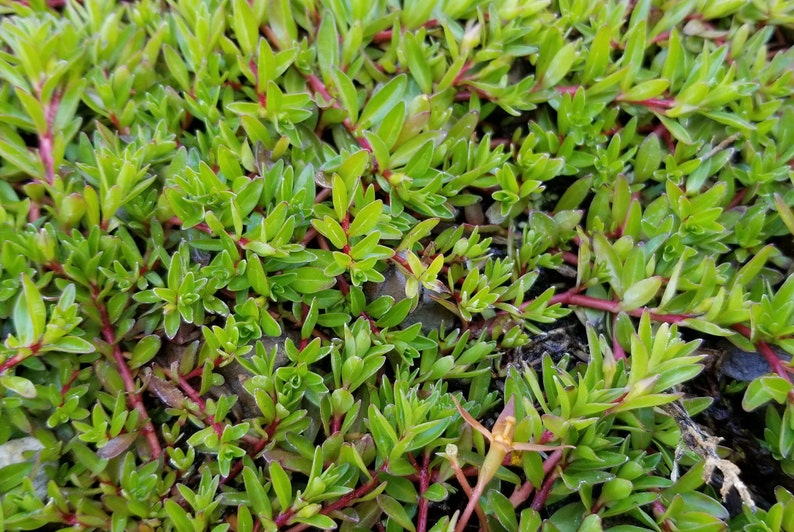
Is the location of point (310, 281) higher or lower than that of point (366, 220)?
lower

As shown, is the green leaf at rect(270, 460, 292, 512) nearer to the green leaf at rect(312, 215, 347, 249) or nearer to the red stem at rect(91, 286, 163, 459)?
the red stem at rect(91, 286, 163, 459)

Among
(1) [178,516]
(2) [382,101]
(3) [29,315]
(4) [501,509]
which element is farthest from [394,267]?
(3) [29,315]

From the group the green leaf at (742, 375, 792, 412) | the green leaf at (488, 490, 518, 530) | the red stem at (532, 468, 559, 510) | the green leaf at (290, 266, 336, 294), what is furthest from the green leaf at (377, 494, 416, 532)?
the green leaf at (742, 375, 792, 412)

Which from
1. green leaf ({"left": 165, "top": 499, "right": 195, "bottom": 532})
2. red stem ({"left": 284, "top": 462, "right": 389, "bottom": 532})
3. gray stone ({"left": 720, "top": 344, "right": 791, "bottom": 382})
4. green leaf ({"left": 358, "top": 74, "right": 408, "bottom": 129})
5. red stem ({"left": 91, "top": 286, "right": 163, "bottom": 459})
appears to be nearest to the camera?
green leaf ({"left": 165, "top": 499, "right": 195, "bottom": 532})

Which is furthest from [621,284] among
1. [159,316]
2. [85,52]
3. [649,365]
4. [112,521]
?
[85,52]

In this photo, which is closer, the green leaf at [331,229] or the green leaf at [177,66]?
the green leaf at [331,229]

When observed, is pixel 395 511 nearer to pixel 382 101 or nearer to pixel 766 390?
pixel 766 390

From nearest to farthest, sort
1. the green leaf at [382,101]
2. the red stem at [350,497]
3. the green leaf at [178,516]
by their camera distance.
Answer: the green leaf at [178,516] < the red stem at [350,497] < the green leaf at [382,101]

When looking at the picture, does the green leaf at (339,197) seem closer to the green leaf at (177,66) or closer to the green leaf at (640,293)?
the green leaf at (177,66)

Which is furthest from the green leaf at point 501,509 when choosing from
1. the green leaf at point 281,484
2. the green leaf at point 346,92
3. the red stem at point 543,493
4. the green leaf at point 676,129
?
the green leaf at point 676,129
